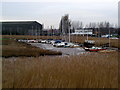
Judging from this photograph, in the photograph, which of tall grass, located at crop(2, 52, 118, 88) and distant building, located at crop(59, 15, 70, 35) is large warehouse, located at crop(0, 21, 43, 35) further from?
tall grass, located at crop(2, 52, 118, 88)

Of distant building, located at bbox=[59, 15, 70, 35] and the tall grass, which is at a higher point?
distant building, located at bbox=[59, 15, 70, 35]

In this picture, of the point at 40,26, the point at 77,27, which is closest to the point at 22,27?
the point at 40,26

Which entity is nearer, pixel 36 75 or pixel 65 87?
pixel 65 87

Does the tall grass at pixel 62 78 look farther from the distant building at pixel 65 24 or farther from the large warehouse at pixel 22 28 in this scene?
the large warehouse at pixel 22 28

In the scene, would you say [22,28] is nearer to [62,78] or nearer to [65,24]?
[65,24]

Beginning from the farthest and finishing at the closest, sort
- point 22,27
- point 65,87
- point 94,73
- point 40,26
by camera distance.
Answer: point 40,26
point 22,27
point 94,73
point 65,87

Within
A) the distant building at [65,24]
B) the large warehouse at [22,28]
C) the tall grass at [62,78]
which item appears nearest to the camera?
the tall grass at [62,78]

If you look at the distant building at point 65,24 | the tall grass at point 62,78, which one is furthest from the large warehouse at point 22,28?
the tall grass at point 62,78

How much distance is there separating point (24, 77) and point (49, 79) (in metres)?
0.49

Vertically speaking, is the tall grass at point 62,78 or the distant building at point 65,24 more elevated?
the distant building at point 65,24

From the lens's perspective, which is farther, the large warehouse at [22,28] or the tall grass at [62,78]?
the large warehouse at [22,28]

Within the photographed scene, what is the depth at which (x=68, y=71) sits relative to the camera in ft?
12.2

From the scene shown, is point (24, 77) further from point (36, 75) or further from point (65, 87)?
point (65, 87)

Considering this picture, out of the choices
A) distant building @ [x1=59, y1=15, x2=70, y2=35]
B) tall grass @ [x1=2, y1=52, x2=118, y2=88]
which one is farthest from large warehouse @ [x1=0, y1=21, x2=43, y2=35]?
tall grass @ [x1=2, y1=52, x2=118, y2=88]
